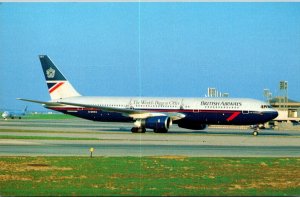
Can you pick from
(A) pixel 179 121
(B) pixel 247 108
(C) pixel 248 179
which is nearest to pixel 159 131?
(A) pixel 179 121

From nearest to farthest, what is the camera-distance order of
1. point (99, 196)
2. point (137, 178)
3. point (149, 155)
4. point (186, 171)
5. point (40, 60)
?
point (99, 196) < point (137, 178) < point (186, 171) < point (149, 155) < point (40, 60)

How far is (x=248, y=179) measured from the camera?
21.8 meters

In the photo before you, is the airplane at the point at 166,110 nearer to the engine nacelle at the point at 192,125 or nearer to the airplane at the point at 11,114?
the engine nacelle at the point at 192,125

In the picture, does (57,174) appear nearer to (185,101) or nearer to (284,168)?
(284,168)

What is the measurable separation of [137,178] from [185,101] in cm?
3974

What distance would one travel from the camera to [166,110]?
200 feet

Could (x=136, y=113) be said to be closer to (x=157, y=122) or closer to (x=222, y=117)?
(x=157, y=122)

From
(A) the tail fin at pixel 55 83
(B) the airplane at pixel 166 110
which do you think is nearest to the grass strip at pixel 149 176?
(B) the airplane at pixel 166 110

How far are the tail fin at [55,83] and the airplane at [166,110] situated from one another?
1.46 m

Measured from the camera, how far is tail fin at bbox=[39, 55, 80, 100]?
66.5 metres

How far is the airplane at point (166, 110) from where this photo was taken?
59156mm

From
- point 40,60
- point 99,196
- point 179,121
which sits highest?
point 40,60

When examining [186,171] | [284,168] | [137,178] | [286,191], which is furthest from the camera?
[284,168]

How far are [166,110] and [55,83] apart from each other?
1404 centimetres
